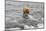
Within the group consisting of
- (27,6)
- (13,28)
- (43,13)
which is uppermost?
(27,6)

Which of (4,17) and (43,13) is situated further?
(43,13)

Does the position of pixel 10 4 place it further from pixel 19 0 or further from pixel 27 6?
pixel 27 6

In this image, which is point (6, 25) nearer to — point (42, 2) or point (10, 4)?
point (10, 4)

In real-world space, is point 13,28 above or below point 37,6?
below

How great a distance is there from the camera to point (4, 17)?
1.39 m

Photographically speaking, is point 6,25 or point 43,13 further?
point 43,13

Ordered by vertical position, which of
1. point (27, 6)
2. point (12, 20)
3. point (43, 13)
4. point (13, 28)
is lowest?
point (13, 28)

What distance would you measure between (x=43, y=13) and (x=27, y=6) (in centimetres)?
31

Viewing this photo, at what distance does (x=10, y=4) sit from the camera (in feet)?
4.60

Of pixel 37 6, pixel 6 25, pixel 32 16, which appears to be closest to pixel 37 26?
A: pixel 32 16

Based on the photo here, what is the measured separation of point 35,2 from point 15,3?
0.34 metres

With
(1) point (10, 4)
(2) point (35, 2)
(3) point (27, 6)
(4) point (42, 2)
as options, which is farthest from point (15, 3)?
(4) point (42, 2)

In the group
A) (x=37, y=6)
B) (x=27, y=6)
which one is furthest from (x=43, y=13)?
(x=27, y=6)

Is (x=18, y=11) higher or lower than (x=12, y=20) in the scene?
higher
